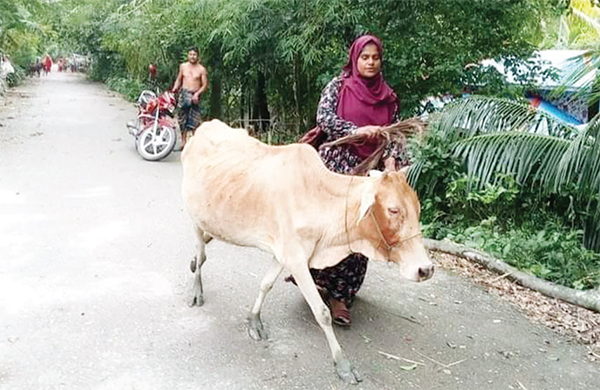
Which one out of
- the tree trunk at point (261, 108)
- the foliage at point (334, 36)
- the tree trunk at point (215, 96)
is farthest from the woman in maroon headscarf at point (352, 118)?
the tree trunk at point (215, 96)

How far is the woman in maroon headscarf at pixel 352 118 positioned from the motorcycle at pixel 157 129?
6.19 m

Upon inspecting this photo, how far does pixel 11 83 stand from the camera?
91.5 feet

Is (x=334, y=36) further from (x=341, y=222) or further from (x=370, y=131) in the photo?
(x=341, y=222)

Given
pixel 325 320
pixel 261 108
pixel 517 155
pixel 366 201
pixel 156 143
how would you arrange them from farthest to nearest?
pixel 261 108
pixel 156 143
pixel 517 155
pixel 325 320
pixel 366 201

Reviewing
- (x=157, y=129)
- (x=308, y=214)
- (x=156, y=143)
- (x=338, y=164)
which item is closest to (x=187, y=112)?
(x=157, y=129)

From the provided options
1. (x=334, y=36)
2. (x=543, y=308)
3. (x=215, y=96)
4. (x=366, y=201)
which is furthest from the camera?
(x=215, y=96)

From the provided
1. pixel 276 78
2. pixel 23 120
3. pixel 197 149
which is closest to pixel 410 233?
pixel 197 149

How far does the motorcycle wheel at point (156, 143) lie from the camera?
31.8 feet

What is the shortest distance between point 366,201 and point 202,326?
1479mm

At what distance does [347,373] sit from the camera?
326 cm

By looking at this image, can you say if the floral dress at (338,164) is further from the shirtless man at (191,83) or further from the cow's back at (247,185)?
the shirtless man at (191,83)

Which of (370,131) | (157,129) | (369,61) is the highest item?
(369,61)

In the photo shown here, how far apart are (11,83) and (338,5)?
24.3 metres

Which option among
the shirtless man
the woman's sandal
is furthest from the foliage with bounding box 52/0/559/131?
the woman's sandal
